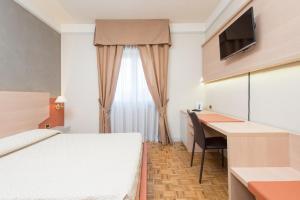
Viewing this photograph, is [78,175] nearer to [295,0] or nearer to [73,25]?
[295,0]

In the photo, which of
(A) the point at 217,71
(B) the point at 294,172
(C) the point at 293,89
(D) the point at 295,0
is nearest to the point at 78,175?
(B) the point at 294,172

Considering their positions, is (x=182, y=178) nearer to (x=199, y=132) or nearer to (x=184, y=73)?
(x=199, y=132)

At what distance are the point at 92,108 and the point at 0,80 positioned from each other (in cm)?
201

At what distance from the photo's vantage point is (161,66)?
4.14 meters

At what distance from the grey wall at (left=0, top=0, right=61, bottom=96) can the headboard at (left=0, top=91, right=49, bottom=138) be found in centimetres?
12

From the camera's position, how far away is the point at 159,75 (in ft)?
13.5

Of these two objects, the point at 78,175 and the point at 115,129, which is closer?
the point at 78,175

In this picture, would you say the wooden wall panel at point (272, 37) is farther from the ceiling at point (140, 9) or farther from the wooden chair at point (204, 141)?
the ceiling at point (140, 9)

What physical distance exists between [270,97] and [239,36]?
0.79 metres

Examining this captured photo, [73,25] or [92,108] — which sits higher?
[73,25]

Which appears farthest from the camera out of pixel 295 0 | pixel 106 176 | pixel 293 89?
pixel 293 89

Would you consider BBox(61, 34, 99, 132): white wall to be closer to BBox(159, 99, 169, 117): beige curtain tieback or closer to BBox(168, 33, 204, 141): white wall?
BBox(159, 99, 169, 117): beige curtain tieback

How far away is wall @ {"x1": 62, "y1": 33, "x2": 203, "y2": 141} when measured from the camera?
4262mm

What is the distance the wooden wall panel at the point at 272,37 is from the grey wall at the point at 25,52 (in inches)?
118
